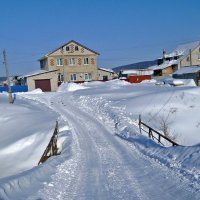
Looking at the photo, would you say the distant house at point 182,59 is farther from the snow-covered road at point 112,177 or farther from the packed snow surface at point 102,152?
the snow-covered road at point 112,177

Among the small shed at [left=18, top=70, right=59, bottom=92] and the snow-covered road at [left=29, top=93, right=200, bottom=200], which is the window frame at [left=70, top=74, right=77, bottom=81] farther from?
the snow-covered road at [left=29, top=93, right=200, bottom=200]

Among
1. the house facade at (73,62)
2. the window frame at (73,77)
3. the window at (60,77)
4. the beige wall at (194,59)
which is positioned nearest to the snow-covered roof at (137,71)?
the beige wall at (194,59)

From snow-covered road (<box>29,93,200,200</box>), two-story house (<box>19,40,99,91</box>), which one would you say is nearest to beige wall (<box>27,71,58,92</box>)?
two-story house (<box>19,40,99,91</box>)

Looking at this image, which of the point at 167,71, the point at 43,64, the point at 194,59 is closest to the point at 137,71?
the point at 167,71

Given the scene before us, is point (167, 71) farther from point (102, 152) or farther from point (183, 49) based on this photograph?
point (102, 152)

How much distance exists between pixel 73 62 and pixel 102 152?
177 ft

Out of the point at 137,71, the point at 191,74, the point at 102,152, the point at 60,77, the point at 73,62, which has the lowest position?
the point at 102,152

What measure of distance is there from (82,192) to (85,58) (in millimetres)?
59825

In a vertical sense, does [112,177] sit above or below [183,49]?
below

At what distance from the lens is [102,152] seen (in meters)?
14.6

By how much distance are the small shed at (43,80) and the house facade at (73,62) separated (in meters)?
4.14

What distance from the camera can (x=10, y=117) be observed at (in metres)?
29.0

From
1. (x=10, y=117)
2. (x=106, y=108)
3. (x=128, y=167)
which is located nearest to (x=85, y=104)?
(x=106, y=108)

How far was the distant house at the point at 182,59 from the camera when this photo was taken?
84.1 m
